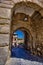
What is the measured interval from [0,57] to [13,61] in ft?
0.99

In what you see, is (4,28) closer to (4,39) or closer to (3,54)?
(4,39)

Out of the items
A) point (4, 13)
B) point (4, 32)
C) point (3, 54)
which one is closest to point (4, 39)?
point (4, 32)

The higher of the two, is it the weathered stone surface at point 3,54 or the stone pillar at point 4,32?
the stone pillar at point 4,32

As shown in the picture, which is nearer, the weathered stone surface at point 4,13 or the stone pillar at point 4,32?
the stone pillar at point 4,32

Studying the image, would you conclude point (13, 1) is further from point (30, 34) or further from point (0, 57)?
point (30, 34)

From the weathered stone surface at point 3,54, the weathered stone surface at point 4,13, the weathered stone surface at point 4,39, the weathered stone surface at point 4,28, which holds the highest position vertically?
the weathered stone surface at point 4,13

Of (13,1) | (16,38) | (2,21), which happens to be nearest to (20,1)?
(13,1)

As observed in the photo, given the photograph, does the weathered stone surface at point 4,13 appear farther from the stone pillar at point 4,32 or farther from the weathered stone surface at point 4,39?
the weathered stone surface at point 4,39

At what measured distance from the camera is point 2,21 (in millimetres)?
3100

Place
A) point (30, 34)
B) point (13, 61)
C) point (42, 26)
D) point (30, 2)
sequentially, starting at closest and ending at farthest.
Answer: point (13, 61)
point (30, 2)
point (42, 26)
point (30, 34)

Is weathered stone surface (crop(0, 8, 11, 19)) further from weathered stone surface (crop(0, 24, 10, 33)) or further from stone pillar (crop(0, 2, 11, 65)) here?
weathered stone surface (crop(0, 24, 10, 33))

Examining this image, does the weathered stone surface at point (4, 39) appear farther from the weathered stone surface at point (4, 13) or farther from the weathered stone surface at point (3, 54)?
the weathered stone surface at point (4, 13)

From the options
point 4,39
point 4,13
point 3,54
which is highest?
point 4,13

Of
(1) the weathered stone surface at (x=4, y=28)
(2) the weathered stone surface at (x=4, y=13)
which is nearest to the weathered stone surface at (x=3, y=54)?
(1) the weathered stone surface at (x=4, y=28)
